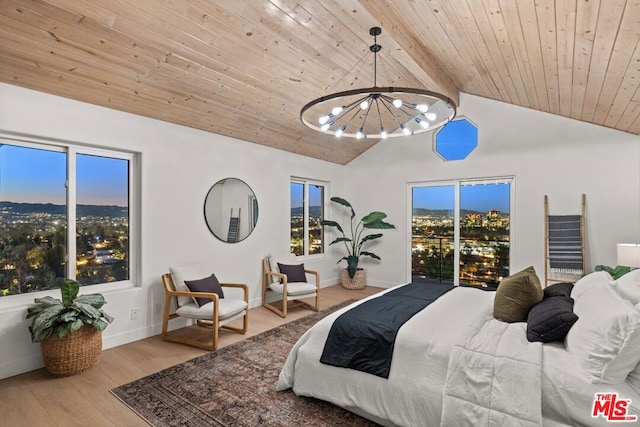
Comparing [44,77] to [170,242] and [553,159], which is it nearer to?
[170,242]

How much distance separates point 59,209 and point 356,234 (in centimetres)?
491

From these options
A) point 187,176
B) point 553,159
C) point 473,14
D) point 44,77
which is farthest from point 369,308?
point 553,159

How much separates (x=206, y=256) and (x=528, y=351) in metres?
3.73

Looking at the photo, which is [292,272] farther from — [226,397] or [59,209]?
[59,209]

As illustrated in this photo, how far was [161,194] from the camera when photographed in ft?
13.0

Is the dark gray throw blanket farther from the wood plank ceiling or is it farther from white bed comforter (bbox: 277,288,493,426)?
the wood plank ceiling

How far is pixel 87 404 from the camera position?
2.48 m

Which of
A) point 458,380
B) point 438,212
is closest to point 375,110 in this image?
point 438,212

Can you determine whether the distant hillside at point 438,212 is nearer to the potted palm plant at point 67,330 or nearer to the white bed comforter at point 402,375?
the white bed comforter at point 402,375

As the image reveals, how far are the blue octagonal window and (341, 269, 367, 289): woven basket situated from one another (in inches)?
103

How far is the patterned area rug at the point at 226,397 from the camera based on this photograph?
7.50 ft

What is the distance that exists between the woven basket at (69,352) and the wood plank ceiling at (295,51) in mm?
2197

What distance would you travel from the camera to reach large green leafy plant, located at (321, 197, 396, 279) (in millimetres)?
6324

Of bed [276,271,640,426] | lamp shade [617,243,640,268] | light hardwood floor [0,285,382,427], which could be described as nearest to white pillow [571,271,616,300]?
bed [276,271,640,426]
